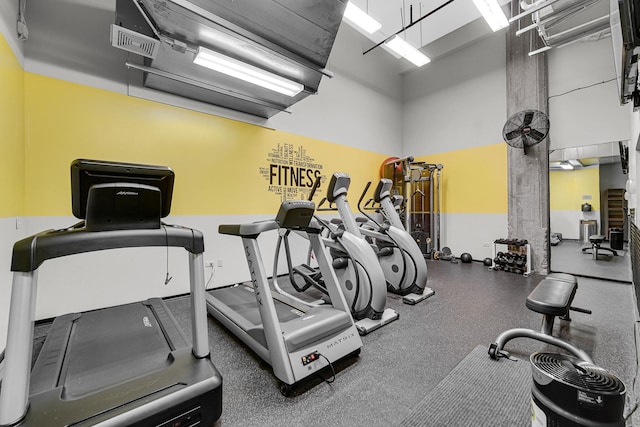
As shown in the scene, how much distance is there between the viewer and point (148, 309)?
267 cm

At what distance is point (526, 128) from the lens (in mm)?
4355

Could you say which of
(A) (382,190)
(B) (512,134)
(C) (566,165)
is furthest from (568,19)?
(A) (382,190)

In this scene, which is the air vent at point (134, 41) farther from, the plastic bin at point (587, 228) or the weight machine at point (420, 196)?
the plastic bin at point (587, 228)

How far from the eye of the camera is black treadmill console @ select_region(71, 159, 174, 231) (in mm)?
1150

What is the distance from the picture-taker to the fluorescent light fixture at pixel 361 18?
380 centimetres

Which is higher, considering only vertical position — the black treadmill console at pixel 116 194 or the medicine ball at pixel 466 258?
the black treadmill console at pixel 116 194

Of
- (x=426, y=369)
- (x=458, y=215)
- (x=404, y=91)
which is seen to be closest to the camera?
(x=426, y=369)

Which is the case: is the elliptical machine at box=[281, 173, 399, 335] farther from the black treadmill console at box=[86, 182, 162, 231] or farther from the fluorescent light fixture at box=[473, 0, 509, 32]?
the fluorescent light fixture at box=[473, 0, 509, 32]

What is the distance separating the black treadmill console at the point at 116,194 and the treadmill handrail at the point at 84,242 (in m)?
0.04

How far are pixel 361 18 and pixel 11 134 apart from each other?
426 cm

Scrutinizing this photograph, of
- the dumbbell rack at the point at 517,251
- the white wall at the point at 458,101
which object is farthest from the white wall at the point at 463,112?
the dumbbell rack at the point at 517,251

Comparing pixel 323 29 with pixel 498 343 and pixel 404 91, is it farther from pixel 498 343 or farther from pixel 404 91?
pixel 404 91

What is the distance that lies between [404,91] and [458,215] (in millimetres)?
3610

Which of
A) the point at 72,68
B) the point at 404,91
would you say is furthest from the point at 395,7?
the point at 72,68
